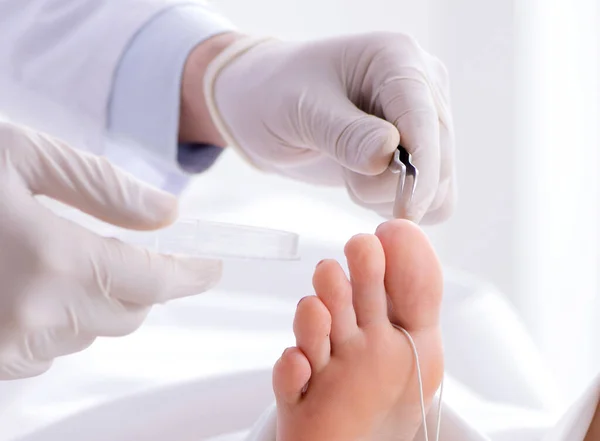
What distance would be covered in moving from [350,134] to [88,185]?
214 millimetres

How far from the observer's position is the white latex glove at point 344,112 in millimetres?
613

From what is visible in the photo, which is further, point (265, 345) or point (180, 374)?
point (265, 345)

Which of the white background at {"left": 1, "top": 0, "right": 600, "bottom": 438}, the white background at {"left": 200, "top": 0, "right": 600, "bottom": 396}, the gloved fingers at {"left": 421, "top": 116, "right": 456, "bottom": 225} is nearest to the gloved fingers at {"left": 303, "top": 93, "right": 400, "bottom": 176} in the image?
the gloved fingers at {"left": 421, "top": 116, "right": 456, "bottom": 225}

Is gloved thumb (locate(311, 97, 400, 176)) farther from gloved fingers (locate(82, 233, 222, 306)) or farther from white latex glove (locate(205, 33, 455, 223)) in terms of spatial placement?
gloved fingers (locate(82, 233, 222, 306))

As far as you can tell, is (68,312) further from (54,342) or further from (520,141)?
(520,141)

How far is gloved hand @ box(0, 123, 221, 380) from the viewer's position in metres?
0.52

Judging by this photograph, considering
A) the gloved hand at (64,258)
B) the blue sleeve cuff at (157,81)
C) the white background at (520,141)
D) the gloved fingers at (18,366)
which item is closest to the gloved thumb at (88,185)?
the gloved hand at (64,258)

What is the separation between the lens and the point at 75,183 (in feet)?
1.73

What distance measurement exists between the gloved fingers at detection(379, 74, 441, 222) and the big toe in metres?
0.09

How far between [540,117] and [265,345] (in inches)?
33.7

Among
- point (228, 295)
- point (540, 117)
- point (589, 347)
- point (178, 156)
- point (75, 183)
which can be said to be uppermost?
point (75, 183)

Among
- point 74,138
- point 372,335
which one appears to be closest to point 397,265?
point 372,335

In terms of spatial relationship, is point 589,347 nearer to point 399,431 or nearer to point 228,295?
point 228,295

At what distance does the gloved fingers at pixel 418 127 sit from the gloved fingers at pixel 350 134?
0.09 ft
